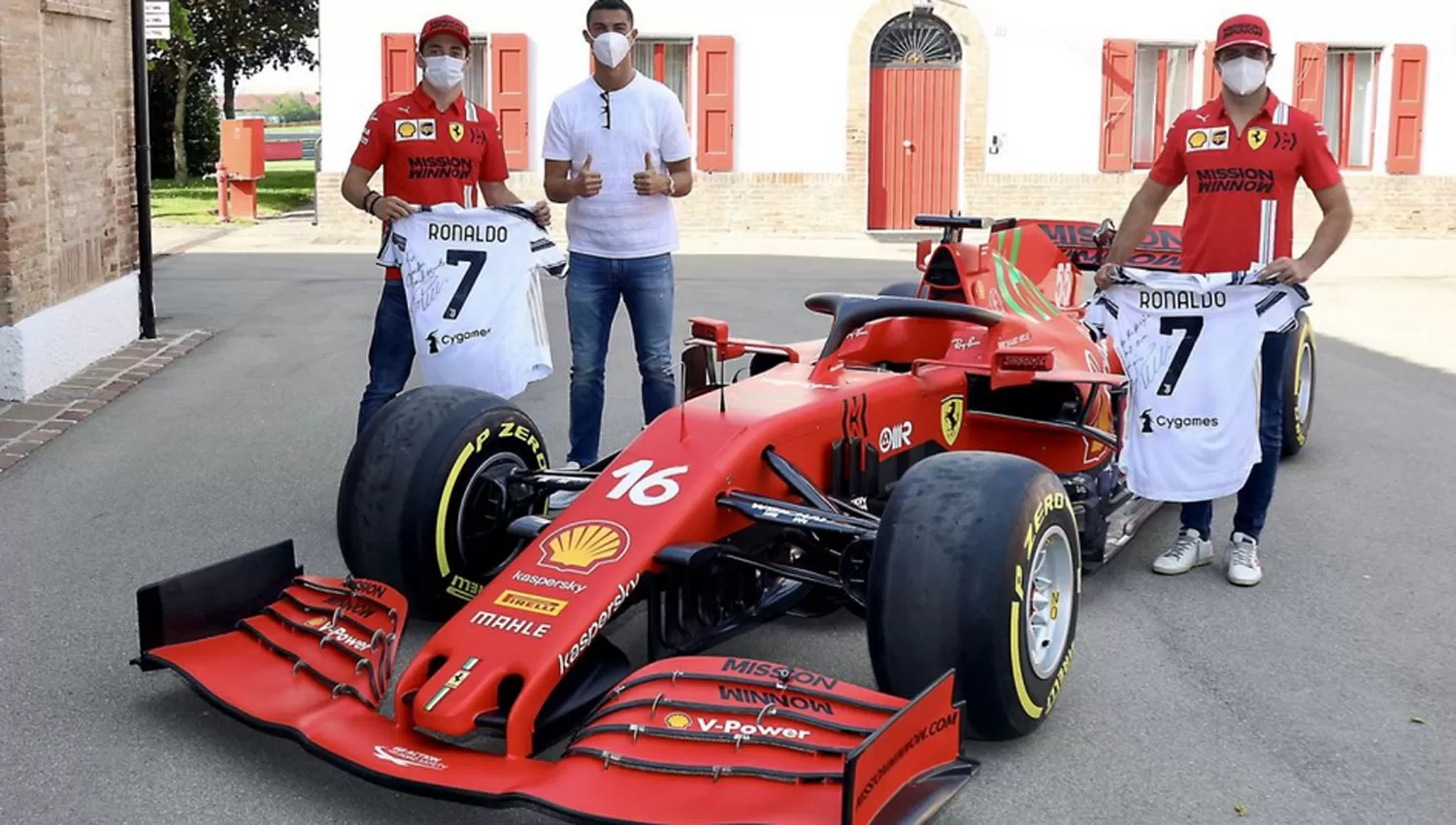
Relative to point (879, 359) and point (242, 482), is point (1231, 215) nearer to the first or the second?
point (879, 359)

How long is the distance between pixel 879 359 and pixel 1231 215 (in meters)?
1.37

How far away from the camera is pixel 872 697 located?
144 inches

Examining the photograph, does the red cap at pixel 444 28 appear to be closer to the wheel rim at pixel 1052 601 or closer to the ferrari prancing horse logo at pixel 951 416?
the ferrari prancing horse logo at pixel 951 416

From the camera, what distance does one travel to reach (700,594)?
14.5 ft

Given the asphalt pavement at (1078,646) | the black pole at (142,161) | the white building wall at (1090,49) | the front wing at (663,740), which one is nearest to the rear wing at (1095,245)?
the asphalt pavement at (1078,646)

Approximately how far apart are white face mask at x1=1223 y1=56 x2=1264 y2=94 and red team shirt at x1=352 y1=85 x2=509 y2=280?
2898 mm

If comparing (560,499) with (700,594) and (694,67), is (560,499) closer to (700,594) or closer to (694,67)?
(700,594)

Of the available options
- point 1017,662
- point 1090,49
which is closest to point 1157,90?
point 1090,49

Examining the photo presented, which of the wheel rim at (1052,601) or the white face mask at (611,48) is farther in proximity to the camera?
the white face mask at (611,48)

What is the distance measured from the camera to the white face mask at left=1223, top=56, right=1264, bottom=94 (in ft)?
18.4

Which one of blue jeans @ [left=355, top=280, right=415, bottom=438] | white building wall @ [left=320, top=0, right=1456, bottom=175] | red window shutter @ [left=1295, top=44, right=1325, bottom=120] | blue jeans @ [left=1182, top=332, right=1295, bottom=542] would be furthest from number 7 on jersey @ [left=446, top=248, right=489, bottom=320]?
red window shutter @ [left=1295, top=44, right=1325, bottom=120]

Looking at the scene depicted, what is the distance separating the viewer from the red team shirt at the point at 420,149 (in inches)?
258

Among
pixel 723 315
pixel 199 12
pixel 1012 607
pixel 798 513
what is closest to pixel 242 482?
pixel 798 513

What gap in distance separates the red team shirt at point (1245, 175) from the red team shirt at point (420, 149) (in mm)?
2806
